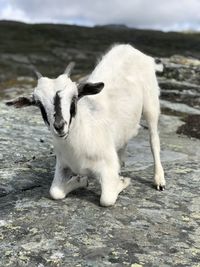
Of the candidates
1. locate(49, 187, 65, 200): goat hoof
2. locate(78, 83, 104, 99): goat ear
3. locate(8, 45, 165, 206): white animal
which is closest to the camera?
locate(8, 45, 165, 206): white animal

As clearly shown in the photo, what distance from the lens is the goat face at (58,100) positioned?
784 cm

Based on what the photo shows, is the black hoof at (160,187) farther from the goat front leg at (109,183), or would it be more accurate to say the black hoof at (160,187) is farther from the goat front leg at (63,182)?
the goat front leg at (63,182)

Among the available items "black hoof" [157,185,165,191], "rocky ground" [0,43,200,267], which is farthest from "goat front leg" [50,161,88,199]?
"black hoof" [157,185,165,191]

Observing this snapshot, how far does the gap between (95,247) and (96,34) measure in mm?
170878

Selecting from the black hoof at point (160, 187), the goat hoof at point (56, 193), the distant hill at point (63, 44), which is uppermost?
the goat hoof at point (56, 193)

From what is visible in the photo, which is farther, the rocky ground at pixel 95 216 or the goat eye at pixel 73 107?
the goat eye at pixel 73 107

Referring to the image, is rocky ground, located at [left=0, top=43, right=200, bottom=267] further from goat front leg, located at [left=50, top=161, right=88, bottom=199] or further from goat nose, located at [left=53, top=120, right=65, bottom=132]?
goat nose, located at [left=53, top=120, right=65, bottom=132]

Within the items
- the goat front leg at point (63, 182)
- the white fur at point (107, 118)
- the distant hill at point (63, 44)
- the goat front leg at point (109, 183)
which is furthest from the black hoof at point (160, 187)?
the distant hill at point (63, 44)

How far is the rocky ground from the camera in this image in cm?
713

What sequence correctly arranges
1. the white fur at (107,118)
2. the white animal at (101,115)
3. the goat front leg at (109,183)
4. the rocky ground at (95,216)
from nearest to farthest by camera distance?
the rocky ground at (95,216) → the white animal at (101,115) → the white fur at (107,118) → the goat front leg at (109,183)

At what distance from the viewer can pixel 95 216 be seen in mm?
8594

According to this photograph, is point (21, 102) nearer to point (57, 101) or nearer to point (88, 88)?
point (57, 101)

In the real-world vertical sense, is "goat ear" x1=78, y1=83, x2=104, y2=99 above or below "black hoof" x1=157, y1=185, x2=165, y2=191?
above

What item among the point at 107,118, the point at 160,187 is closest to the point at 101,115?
the point at 107,118
